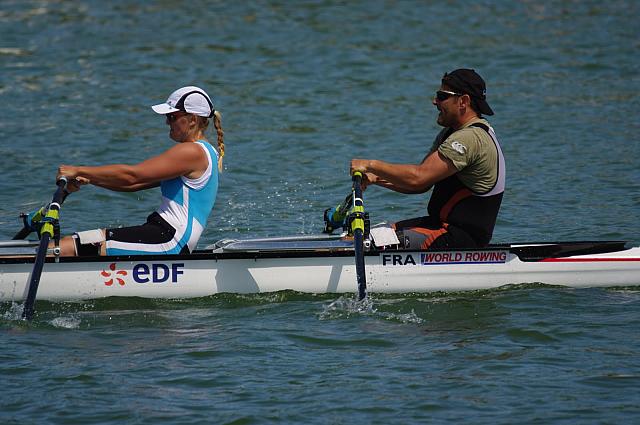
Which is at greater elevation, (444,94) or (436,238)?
(444,94)

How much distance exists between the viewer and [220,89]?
19750 millimetres

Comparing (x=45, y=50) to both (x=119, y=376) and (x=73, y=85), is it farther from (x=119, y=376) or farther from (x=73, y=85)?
(x=119, y=376)

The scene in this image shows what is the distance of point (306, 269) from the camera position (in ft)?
32.2

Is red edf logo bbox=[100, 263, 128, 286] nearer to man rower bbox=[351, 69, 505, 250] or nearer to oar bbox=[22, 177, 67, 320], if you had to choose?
oar bbox=[22, 177, 67, 320]

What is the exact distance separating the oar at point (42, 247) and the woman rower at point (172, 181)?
0.20 m

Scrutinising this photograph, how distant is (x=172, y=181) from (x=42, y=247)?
1.16 metres

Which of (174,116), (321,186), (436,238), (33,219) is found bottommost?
(436,238)

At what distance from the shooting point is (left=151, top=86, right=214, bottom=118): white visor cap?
930 cm

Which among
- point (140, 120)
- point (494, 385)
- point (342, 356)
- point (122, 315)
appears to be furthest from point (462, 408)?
point (140, 120)

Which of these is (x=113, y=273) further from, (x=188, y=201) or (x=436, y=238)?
(x=436, y=238)

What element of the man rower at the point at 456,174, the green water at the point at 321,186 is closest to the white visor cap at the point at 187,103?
the man rower at the point at 456,174

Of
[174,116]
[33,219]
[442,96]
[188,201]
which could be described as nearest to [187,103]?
[174,116]

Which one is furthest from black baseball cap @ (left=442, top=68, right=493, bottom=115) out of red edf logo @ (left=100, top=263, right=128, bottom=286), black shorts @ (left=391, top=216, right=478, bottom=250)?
red edf logo @ (left=100, top=263, right=128, bottom=286)

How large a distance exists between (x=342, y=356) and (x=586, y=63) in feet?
44.7
